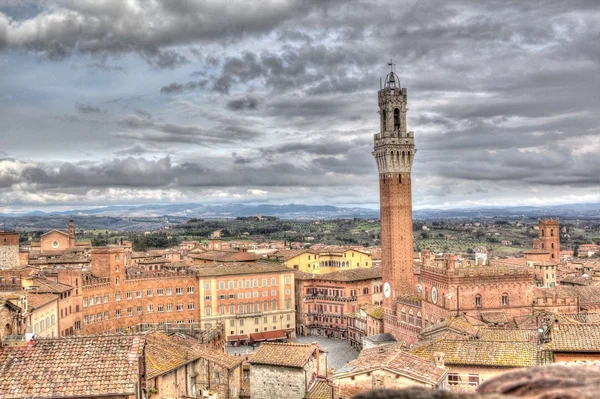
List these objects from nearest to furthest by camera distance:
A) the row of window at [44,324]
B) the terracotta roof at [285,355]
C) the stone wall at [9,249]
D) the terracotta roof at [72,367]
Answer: the terracotta roof at [72,367], the terracotta roof at [285,355], the row of window at [44,324], the stone wall at [9,249]

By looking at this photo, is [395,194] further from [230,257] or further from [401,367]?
[401,367]

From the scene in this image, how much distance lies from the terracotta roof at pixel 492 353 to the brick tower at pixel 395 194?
50.3 m

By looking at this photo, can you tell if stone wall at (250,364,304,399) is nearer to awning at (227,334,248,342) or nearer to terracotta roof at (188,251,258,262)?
awning at (227,334,248,342)

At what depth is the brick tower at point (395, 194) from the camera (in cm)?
8031

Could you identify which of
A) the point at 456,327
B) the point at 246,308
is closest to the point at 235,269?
the point at 246,308

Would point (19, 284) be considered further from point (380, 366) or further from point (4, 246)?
point (380, 366)

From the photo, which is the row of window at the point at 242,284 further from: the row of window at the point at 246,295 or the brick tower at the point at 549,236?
the brick tower at the point at 549,236

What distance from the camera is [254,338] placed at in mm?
89188

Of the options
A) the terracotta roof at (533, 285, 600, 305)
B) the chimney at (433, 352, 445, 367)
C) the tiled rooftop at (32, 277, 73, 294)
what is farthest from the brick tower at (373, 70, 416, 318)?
the chimney at (433, 352, 445, 367)

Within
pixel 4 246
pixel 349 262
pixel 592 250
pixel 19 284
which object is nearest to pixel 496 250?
pixel 592 250

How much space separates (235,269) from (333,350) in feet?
62.9

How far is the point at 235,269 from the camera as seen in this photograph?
302 ft

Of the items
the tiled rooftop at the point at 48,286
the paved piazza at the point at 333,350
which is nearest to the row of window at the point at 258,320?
the paved piazza at the point at 333,350

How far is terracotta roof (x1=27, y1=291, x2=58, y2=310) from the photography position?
54531 mm
